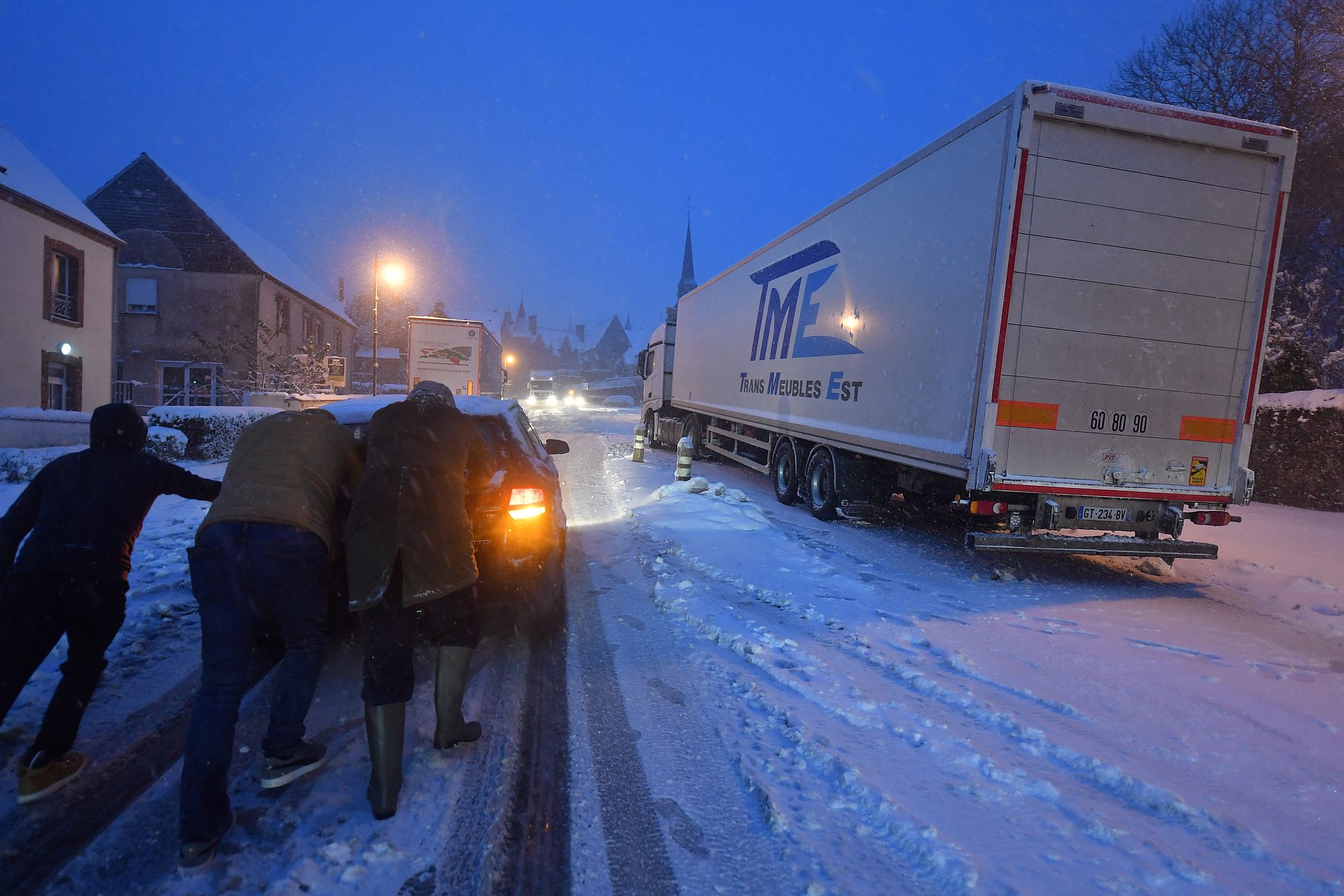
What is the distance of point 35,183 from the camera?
1859 cm

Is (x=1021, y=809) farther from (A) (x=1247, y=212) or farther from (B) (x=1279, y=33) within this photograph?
(B) (x=1279, y=33)

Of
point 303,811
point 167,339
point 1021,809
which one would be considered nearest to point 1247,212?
point 1021,809

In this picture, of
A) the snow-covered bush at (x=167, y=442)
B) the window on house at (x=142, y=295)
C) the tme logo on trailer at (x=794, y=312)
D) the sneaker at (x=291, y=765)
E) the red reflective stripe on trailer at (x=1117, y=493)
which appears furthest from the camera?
the window on house at (x=142, y=295)

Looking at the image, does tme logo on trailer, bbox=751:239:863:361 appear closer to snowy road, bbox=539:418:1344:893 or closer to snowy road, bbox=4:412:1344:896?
snowy road, bbox=539:418:1344:893

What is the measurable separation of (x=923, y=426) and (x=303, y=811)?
5.97 m

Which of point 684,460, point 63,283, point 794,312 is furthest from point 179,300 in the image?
point 794,312

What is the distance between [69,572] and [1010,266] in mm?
6366

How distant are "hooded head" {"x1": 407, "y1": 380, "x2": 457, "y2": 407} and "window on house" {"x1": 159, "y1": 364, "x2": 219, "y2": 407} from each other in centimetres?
2998

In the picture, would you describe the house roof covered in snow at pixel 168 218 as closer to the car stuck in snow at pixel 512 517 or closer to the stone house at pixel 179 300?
the stone house at pixel 179 300

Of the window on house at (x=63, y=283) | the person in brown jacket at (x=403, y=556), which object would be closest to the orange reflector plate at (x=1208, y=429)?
the person in brown jacket at (x=403, y=556)

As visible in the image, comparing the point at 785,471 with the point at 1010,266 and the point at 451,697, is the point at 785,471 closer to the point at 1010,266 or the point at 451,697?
the point at 1010,266

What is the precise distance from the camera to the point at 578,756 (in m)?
3.26

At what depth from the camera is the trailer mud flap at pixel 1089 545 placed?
626 cm

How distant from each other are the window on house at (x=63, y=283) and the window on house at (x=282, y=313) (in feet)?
35.5
